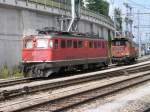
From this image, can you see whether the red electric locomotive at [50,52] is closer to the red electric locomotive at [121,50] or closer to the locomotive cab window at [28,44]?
the locomotive cab window at [28,44]

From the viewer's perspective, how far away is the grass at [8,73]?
32234 millimetres

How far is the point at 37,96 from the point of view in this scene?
18.2 metres

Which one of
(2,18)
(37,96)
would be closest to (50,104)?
(37,96)

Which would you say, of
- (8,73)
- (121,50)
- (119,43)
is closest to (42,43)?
(8,73)

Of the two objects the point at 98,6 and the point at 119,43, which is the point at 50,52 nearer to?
the point at 119,43

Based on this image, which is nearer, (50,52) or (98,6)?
(50,52)

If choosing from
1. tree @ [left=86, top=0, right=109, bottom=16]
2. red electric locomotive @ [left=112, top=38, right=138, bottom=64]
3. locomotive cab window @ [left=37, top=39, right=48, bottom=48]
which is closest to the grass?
locomotive cab window @ [left=37, top=39, right=48, bottom=48]

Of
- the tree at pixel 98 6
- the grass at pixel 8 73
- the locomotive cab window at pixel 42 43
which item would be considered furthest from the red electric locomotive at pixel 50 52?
the tree at pixel 98 6

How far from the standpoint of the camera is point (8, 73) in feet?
111

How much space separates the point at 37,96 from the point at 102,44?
20922 mm

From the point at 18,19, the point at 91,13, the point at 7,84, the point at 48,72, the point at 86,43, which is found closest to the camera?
the point at 7,84

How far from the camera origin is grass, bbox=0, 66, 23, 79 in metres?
32.2

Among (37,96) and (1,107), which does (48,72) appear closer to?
(37,96)

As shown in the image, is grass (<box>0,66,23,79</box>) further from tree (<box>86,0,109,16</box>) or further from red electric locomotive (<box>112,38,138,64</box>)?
tree (<box>86,0,109,16</box>)
